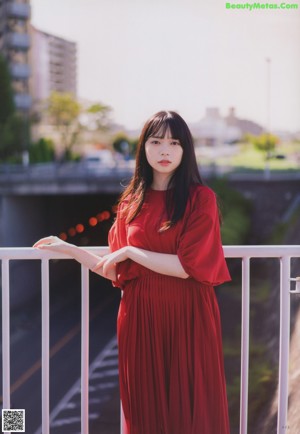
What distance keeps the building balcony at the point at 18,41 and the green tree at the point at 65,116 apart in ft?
17.9

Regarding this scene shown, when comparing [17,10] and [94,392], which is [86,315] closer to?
[94,392]

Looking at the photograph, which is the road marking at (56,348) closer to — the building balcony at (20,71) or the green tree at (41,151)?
the green tree at (41,151)

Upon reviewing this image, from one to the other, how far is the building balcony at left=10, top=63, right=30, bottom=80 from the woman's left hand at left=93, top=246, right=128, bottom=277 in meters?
27.9

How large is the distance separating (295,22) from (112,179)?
1757cm

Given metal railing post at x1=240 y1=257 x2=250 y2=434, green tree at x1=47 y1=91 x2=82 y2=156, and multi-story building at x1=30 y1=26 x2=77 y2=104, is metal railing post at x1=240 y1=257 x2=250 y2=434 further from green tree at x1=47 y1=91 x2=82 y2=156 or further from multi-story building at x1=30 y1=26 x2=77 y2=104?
green tree at x1=47 y1=91 x2=82 y2=156

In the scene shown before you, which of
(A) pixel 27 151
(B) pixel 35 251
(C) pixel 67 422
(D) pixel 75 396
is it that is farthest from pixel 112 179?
(B) pixel 35 251

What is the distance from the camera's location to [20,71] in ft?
93.4

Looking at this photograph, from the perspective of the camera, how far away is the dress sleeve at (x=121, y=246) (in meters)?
1.69

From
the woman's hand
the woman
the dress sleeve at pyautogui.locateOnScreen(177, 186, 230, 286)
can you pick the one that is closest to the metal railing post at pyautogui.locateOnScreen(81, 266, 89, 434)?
the woman's hand

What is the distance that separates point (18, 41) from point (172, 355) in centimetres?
2812

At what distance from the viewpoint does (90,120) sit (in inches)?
1495

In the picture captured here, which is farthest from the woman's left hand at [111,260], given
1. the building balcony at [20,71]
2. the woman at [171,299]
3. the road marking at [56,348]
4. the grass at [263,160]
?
the building balcony at [20,71]

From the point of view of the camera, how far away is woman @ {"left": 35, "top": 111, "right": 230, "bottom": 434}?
163 cm

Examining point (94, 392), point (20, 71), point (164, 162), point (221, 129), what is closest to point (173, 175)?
point (164, 162)
